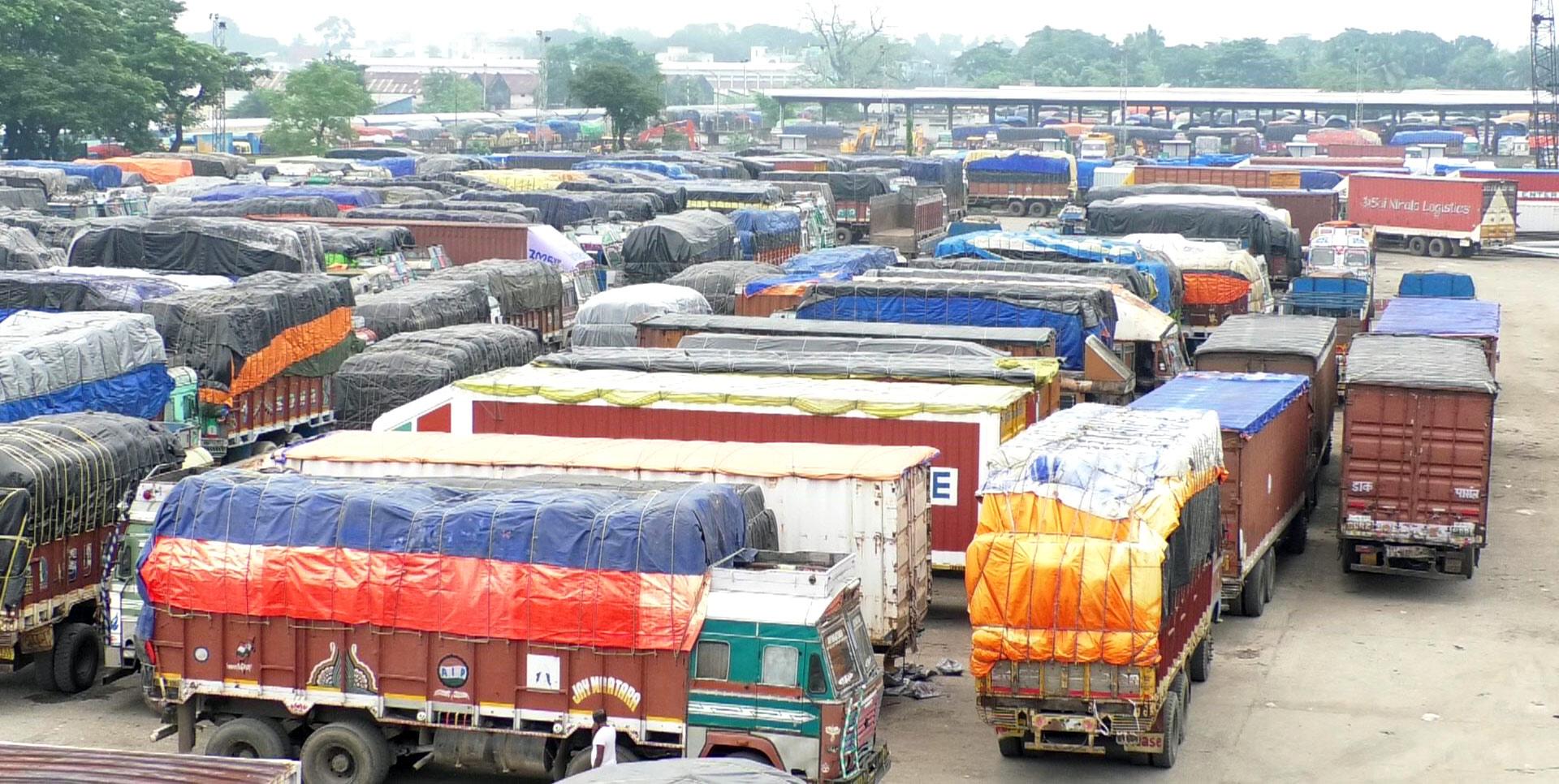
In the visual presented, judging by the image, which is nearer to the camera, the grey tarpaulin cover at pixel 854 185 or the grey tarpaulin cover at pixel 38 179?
the grey tarpaulin cover at pixel 38 179

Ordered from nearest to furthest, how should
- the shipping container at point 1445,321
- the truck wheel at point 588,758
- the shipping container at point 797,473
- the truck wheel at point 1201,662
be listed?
the truck wheel at point 588,758
the shipping container at point 797,473
the truck wheel at point 1201,662
the shipping container at point 1445,321

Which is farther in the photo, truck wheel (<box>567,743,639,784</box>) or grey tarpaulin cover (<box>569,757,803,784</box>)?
truck wheel (<box>567,743,639,784</box>)

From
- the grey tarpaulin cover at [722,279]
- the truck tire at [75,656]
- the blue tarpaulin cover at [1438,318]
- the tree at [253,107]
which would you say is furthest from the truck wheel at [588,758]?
the tree at [253,107]

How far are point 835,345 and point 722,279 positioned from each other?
37.9ft

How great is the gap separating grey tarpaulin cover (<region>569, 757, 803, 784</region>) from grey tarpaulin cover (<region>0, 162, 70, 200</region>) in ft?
186

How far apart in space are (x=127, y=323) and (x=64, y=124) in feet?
225

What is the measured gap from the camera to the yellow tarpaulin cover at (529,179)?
66.0 meters

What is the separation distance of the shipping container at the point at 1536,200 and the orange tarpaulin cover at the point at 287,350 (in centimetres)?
5567

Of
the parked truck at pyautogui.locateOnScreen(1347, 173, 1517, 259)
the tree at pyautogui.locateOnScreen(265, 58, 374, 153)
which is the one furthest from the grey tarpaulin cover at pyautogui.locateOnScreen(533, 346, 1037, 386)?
the tree at pyautogui.locateOnScreen(265, 58, 374, 153)

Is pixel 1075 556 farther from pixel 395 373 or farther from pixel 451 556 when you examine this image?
pixel 395 373

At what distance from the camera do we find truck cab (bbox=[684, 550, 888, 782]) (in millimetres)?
13172

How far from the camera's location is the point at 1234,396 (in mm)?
21406

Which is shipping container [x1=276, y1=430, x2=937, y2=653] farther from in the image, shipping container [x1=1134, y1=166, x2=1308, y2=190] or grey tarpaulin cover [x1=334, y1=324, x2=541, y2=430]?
shipping container [x1=1134, y1=166, x2=1308, y2=190]

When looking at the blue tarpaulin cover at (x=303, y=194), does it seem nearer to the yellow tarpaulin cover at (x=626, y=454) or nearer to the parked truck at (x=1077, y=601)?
the yellow tarpaulin cover at (x=626, y=454)
